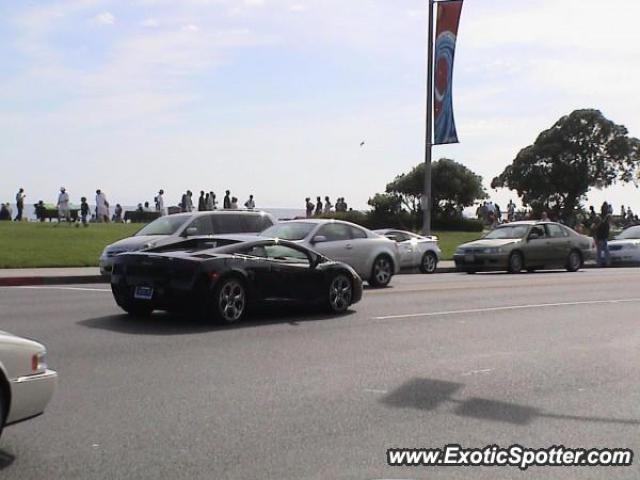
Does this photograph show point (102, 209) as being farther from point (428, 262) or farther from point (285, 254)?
point (285, 254)

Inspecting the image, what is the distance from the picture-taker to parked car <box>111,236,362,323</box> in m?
12.0

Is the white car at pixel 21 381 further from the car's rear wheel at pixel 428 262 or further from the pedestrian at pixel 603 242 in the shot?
the pedestrian at pixel 603 242

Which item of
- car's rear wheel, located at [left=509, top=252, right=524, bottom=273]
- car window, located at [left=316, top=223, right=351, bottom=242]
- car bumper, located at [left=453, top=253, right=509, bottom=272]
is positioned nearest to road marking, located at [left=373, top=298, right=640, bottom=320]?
car window, located at [left=316, top=223, right=351, bottom=242]

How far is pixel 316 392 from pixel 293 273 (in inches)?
211

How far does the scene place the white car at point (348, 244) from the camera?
18969mm

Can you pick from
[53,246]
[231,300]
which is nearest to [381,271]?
[231,300]

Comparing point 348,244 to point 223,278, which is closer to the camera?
point 223,278

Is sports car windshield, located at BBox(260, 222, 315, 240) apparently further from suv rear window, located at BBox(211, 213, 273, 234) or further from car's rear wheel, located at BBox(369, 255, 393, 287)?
suv rear window, located at BBox(211, 213, 273, 234)

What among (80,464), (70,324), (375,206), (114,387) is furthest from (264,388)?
(375,206)

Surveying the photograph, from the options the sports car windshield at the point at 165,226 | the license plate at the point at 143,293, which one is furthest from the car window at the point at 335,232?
the license plate at the point at 143,293

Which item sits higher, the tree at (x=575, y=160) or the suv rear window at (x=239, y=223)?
the tree at (x=575, y=160)

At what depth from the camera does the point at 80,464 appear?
225 inches

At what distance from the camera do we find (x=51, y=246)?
26500mm

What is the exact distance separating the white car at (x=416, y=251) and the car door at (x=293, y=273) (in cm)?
1214
